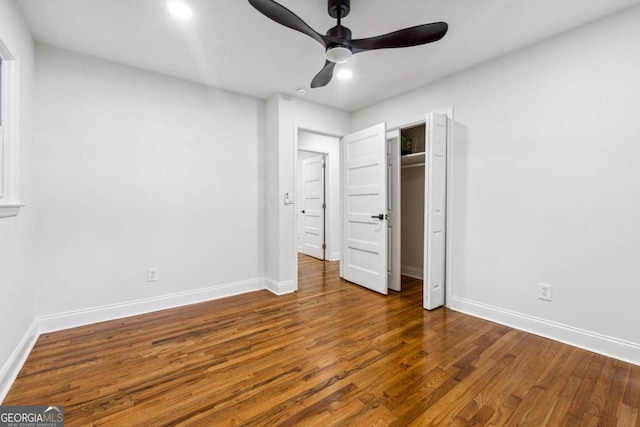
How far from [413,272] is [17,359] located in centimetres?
431

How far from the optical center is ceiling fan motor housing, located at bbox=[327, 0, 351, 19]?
6.12 ft

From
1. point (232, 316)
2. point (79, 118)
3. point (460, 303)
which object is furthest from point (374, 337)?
point (79, 118)

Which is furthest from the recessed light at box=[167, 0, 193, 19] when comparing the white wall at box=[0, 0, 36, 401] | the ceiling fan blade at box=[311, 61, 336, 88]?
the ceiling fan blade at box=[311, 61, 336, 88]

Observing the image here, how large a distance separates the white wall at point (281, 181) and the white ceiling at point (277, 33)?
514mm

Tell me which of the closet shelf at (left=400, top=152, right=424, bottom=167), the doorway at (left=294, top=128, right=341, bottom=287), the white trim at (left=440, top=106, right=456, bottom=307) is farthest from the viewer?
the doorway at (left=294, top=128, right=341, bottom=287)

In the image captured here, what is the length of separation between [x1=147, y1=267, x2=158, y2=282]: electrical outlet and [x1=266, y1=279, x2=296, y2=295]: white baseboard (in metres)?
1.33

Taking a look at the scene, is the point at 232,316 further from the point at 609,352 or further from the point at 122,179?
the point at 609,352

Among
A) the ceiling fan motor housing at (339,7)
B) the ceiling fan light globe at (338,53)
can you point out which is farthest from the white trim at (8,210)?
the ceiling fan motor housing at (339,7)

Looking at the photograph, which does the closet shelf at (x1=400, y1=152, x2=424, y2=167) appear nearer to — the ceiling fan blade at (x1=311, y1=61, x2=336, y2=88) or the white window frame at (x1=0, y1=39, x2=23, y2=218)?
the ceiling fan blade at (x1=311, y1=61, x2=336, y2=88)

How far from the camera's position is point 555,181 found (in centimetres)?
238

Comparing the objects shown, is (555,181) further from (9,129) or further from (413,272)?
(9,129)

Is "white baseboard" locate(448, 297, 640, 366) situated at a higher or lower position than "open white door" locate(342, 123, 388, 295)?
lower

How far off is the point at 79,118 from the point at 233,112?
60.0 inches

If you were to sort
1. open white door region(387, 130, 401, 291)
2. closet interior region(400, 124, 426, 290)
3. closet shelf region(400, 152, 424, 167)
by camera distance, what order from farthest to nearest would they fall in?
closet interior region(400, 124, 426, 290) → closet shelf region(400, 152, 424, 167) → open white door region(387, 130, 401, 291)
